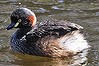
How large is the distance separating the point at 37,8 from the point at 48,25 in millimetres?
2753

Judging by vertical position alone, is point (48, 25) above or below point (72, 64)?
above

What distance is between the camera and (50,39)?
852cm

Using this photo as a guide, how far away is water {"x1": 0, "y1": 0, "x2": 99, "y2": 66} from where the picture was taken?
848cm

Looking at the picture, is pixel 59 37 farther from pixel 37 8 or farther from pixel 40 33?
pixel 37 8

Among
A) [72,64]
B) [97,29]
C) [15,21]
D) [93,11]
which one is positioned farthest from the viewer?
[93,11]

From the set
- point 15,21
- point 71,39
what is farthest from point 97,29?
point 15,21

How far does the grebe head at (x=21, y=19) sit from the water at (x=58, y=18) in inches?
24.0

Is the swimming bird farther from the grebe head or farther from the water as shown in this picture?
the water

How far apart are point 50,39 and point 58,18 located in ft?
7.20

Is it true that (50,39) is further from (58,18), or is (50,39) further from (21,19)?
(58,18)

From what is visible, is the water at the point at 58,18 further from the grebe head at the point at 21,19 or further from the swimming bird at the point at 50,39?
the grebe head at the point at 21,19

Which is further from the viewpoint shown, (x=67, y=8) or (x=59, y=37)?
(x=67, y=8)

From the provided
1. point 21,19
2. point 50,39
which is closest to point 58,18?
point 21,19

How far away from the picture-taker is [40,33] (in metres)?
8.62
